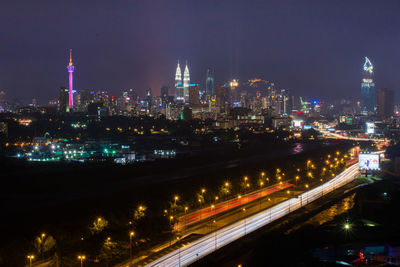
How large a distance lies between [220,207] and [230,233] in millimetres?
2455

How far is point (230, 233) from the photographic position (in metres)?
8.03

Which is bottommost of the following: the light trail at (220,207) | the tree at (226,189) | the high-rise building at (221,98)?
the light trail at (220,207)

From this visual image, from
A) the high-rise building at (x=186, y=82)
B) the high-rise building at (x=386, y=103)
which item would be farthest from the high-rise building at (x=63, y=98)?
the high-rise building at (x=386, y=103)

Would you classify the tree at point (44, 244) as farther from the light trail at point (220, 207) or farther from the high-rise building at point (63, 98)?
the high-rise building at point (63, 98)

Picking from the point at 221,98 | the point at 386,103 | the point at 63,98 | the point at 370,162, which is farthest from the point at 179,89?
the point at 370,162

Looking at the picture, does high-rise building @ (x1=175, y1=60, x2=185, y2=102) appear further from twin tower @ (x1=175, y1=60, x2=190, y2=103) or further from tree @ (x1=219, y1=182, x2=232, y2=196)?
tree @ (x1=219, y1=182, x2=232, y2=196)

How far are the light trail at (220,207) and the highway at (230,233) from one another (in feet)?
2.92

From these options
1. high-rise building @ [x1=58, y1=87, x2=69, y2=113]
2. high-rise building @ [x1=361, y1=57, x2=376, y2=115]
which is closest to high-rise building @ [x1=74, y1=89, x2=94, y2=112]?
high-rise building @ [x1=58, y1=87, x2=69, y2=113]

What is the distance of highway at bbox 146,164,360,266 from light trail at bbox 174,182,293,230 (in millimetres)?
889

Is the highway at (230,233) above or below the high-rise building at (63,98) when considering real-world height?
below

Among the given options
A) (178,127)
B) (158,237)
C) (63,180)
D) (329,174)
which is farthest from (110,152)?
(178,127)

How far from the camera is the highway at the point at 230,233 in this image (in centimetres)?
674

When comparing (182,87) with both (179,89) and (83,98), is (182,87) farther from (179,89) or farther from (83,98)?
(83,98)

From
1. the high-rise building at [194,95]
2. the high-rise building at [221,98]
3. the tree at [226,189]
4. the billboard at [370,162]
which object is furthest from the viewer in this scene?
the high-rise building at [194,95]
